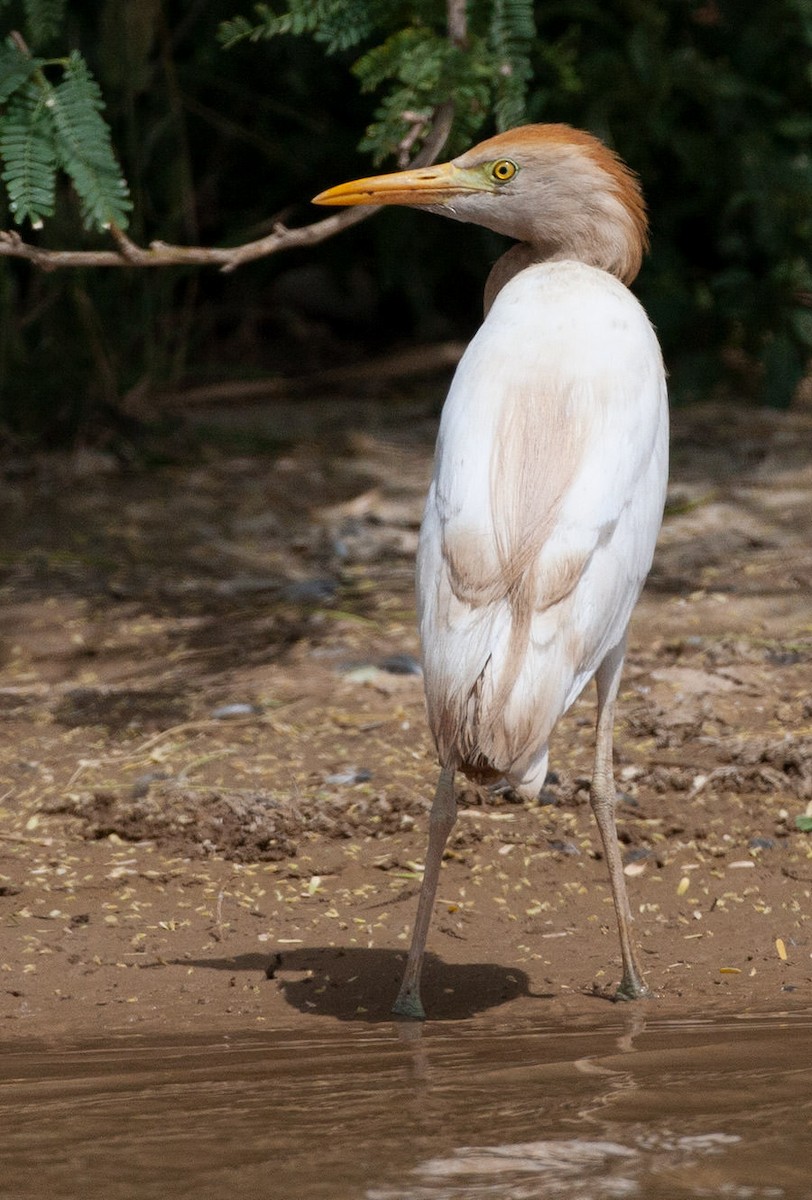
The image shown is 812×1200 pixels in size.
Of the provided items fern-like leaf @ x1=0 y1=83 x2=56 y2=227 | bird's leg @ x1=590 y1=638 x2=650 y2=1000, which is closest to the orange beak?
fern-like leaf @ x1=0 y1=83 x2=56 y2=227

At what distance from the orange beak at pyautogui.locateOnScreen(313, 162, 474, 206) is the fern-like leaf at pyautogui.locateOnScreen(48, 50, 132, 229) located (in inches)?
26.9

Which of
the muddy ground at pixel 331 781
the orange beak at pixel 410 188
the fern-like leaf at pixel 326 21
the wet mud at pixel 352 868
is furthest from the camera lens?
the fern-like leaf at pixel 326 21

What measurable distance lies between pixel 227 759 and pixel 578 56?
4.47 m

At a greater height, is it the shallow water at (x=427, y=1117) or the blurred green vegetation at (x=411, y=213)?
the blurred green vegetation at (x=411, y=213)

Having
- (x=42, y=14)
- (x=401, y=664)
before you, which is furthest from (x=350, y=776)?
(x=42, y=14)

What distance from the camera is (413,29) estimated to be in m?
5.52

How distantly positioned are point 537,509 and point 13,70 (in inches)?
90.5

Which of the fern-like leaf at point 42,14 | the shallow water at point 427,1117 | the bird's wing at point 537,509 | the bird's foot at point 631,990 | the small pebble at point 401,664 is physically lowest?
the bird's foot at point 631,990

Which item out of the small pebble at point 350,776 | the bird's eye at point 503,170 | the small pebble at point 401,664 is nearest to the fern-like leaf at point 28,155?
the bird's eye at point 503,170

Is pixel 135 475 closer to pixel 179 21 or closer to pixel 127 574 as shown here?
pixel 127 574

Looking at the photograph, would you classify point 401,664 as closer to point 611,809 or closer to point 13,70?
point 611,809

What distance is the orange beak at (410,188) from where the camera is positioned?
460 centimetres

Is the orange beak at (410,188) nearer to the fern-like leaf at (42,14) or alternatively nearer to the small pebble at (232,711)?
the fern-like leaf at (42,14)

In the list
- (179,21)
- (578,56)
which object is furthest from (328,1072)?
(179,21)
